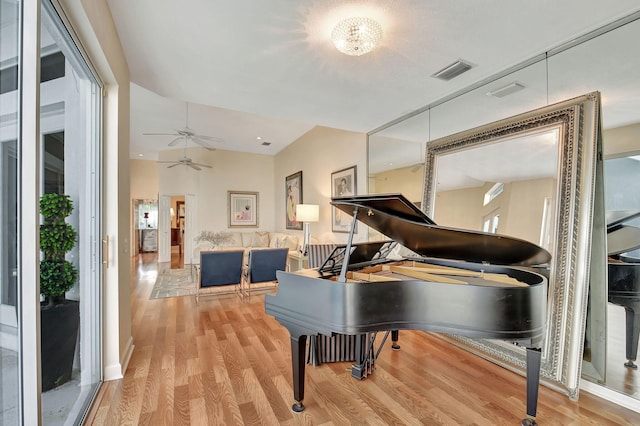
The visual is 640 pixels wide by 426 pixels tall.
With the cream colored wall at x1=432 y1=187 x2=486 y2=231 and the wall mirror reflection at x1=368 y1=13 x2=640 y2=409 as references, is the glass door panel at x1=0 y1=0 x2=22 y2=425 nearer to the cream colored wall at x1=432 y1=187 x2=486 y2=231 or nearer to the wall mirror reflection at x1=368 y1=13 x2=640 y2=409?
the wall mirror reflection at x1=368 y1=13 x2=640 y2=409

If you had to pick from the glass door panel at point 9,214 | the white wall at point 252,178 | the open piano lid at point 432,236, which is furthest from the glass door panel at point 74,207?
the white wall at point 252,178

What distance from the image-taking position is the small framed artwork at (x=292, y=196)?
24.3 feet

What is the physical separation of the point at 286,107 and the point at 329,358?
2.92 m

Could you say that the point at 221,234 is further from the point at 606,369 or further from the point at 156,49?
the point at 606,369

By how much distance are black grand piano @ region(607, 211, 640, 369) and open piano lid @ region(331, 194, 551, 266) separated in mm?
574

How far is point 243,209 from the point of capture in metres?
8.84

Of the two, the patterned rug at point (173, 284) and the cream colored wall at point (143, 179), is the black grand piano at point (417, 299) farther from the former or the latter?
the cream colored wall at point (143, 179)

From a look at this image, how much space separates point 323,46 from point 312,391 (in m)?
2.78

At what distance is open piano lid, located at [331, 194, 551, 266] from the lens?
1908 millimetres

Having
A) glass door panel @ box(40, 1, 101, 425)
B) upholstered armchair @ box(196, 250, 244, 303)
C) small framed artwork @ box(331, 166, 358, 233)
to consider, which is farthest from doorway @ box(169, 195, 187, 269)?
glass door panel @ box(40, 1, 101, 425)

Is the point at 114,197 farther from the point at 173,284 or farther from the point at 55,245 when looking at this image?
the point at 173,284

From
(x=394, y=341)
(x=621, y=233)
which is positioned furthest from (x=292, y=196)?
(x=621, y=233)

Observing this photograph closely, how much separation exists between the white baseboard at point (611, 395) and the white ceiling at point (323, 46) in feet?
8.87

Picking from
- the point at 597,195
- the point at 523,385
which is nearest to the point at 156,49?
the point at 597,195
